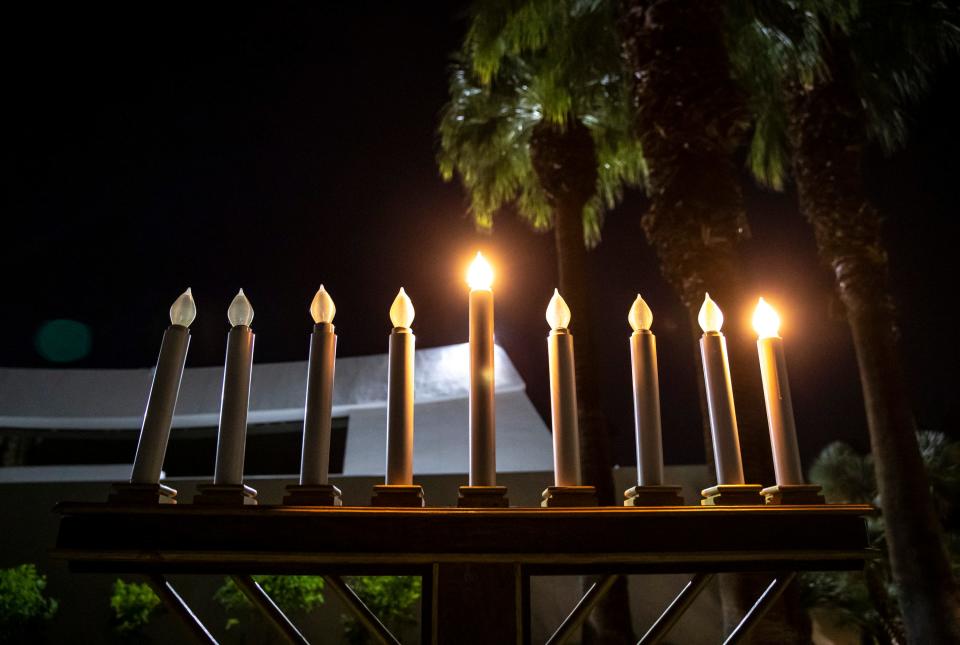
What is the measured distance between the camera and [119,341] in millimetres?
24203

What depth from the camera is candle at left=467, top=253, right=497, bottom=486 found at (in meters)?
1.48

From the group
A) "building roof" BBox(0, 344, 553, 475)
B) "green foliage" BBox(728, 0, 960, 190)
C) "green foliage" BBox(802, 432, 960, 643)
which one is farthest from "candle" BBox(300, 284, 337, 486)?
"building roof" BBox(0, 344, 553, 475)

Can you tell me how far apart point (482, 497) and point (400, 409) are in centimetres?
25

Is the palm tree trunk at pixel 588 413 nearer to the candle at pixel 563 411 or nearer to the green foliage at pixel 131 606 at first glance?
the candle at pixel 563 411

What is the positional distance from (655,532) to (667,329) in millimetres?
14635

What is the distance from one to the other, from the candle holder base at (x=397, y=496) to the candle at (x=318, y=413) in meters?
0.12

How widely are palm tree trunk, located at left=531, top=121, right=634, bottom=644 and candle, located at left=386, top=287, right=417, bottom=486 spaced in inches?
285

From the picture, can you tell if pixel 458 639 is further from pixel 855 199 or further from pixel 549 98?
pixel 855 199

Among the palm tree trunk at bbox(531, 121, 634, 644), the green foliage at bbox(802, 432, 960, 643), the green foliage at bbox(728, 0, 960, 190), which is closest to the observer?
the green foliage at bbox(728, 0, 960, 190)

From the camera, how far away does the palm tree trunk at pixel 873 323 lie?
784cm

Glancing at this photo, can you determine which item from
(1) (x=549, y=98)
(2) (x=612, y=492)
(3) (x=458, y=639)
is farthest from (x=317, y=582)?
(3) (x=458, y=639)

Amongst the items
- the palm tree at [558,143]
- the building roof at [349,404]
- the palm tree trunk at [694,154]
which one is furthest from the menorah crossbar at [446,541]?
the building roof at [349,404]

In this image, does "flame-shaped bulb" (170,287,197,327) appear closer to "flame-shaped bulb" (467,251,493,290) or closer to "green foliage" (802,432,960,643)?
"flame-shaped bulb" (467,251,493,290)

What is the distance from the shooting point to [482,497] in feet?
4.85
